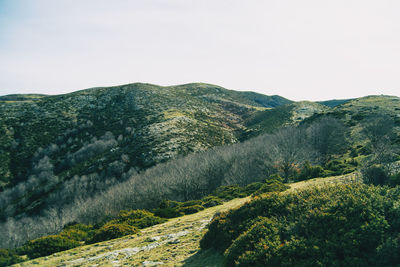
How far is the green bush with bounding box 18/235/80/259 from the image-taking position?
587 inches

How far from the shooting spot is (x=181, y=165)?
196 ft

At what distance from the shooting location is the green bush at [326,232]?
6.19 metres

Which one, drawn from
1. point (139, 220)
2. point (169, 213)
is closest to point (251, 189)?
point (169, 213)

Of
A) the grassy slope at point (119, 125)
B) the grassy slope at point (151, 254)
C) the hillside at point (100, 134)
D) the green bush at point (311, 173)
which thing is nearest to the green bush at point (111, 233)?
the grassy slope at point (151, 254)

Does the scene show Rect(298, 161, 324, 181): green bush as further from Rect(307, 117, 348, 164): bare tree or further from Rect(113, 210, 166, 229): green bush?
Rect(307, 117, 348, 164): bare tree

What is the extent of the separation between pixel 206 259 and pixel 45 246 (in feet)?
39.6

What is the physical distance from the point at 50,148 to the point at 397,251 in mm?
116288

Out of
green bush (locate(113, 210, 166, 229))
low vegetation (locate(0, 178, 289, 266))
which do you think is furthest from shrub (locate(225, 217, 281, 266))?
green bush (locate(113, 210, 166, 229))

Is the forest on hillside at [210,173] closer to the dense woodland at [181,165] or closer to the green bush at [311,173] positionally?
the dense woodland at [181,165]

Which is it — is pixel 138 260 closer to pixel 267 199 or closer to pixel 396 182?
pixel 267 199

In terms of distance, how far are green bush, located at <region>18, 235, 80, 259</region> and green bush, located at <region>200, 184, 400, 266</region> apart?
1180 cm

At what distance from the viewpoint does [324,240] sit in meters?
6.85

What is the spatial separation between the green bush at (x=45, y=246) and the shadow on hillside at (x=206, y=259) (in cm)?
1075

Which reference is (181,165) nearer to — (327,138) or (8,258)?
(327,138)
